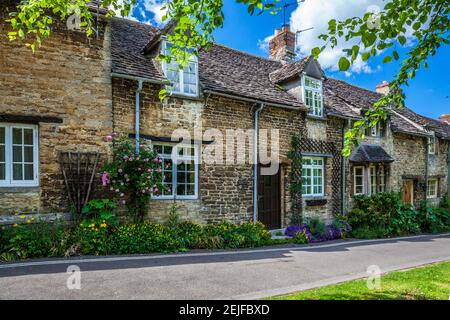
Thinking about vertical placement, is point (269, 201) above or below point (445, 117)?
below

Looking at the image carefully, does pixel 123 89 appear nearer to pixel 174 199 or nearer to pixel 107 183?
pixel 107 183

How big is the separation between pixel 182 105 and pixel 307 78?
20.3 feet

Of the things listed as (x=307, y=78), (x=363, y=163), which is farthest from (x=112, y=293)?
(x=363, y=163)

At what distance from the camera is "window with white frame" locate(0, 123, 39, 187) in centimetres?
741

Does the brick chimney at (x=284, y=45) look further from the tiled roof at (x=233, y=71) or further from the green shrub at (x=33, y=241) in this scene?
the green shrub at (x=33, y=241)

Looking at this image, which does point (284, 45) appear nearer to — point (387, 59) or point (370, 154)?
point (370, 154)

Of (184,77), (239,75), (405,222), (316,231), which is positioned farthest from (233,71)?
(405,222)

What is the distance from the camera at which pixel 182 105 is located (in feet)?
32.5

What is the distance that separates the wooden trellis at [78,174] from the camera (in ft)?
26.0

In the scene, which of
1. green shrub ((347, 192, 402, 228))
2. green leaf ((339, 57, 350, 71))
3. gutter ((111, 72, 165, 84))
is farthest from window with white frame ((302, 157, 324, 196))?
green leaf ((339, 57, 350, 71))

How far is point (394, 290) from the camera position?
5262 millimetres

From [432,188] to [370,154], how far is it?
26.5 ft

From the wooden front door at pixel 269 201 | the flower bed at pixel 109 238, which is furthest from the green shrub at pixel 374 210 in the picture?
the flower bed at pixel 109 238

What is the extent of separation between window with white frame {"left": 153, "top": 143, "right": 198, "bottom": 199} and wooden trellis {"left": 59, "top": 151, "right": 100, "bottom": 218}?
6.73ft
